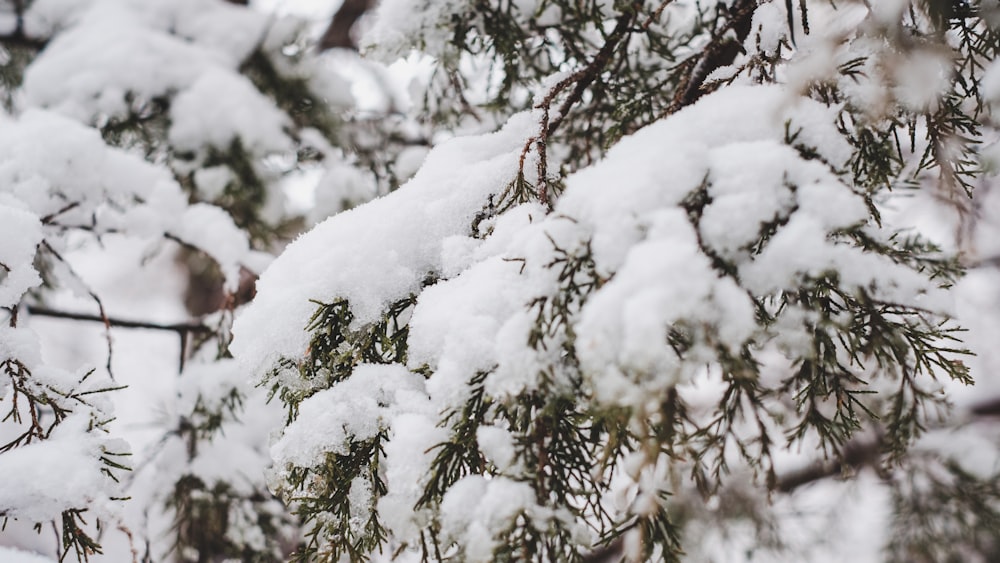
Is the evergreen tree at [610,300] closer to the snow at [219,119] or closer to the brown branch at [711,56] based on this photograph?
the brown branch at [711,56]

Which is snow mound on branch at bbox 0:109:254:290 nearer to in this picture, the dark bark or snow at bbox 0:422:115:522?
snow at bbox 0:422:115:522

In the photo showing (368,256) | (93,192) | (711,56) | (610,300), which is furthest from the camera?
(93,192)

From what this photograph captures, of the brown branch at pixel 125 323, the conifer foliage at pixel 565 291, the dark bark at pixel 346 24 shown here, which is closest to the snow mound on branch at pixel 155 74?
the conifer foliage at pixel 565 291

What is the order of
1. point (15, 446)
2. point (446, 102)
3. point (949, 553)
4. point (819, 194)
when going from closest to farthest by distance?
point (819, 194)
point (15, 446)
point (446, 102)
point (949, 553)

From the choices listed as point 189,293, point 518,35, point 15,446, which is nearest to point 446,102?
point 518,35

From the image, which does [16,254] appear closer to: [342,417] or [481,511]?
[342,417]

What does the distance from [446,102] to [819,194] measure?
7.39 ft

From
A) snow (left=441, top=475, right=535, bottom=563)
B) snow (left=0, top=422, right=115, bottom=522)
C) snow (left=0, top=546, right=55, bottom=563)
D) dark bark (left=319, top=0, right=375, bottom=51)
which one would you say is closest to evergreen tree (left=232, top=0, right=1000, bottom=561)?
snow (left=441, top=475, right=535, bottom=563)

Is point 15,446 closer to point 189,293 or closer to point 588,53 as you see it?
point 588,53

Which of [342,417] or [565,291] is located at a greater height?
[565,291]

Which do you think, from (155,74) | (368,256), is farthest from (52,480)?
(155,74)

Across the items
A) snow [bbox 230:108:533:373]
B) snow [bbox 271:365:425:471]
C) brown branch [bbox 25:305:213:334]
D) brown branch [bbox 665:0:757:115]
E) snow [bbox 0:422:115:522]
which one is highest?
brown branch [bbox 665:0:757:115]

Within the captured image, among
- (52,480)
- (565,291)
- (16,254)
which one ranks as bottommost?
(52,480)

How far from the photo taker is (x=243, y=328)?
1272 millimetres
